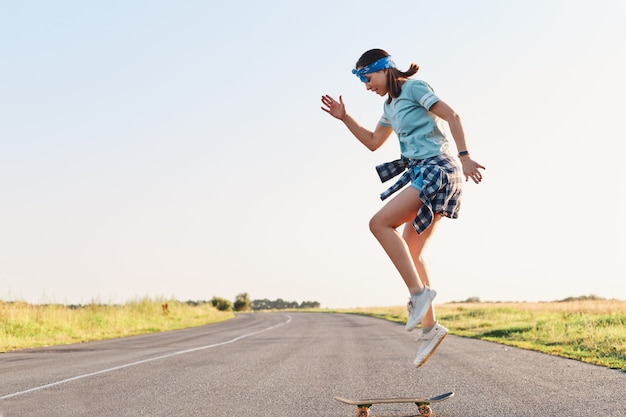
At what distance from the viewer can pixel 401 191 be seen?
13.8 ft

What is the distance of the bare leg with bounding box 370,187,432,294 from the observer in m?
4.13

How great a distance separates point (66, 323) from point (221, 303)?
47.8m

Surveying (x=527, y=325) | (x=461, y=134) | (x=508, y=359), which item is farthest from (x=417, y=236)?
(x=527, y=325)

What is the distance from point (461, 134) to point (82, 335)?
70.8 ft

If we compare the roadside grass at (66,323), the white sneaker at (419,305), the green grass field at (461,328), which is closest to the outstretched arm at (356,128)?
the white sneaker at (419,305)

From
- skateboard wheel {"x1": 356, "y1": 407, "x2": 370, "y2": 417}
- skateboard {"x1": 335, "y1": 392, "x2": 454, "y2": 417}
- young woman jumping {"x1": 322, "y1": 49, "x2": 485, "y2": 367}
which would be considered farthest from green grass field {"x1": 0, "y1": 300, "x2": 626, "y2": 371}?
young woman jumping {"x1": 322, "y1": 49, "x2": 485, "y2": 367}

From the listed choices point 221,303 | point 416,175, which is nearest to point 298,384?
point 416,175

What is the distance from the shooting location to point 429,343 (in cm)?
429

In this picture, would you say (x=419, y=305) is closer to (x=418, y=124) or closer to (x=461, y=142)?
(x=461, y=142)

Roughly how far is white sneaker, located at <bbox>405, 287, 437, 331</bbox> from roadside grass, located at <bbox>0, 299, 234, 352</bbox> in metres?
14.5

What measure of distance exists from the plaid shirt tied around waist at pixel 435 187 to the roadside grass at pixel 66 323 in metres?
14.6

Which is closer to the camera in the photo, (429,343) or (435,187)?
(435,187)

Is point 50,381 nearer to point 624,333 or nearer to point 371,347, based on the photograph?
point 371,347

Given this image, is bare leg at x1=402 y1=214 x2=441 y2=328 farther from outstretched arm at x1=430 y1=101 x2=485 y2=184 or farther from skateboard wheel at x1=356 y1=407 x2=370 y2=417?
skateboard wheel at x1=356 y1=407 x2=370 y2=417
